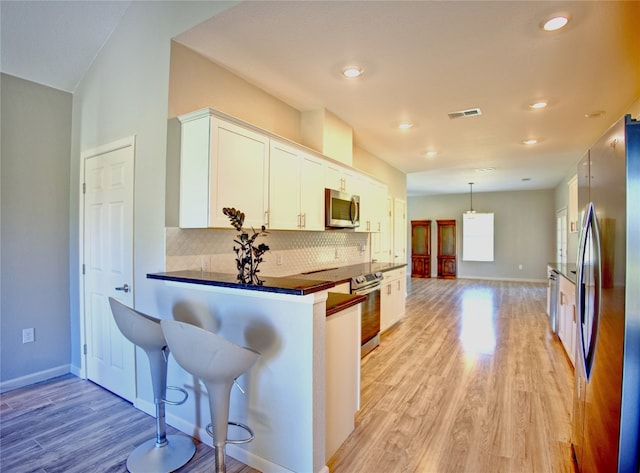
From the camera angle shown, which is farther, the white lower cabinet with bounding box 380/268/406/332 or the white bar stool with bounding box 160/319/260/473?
the white lower cabinet with bounding box 380/268/406/332

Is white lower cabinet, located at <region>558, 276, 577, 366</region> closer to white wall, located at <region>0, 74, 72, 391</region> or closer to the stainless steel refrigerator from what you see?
the stainless steel refrigerator

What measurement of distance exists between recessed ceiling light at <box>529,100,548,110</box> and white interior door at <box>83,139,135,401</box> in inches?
147

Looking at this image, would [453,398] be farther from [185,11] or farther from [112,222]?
[185,11]

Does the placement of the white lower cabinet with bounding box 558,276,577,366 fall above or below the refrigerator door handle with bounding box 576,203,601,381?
below

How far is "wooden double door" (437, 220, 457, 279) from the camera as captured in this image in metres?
11.0

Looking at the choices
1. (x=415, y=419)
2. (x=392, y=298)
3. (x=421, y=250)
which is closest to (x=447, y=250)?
(x=421, y=250)

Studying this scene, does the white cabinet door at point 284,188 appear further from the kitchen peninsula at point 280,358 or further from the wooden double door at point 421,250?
the wooden double door at point 421,250

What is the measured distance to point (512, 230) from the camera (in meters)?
10.6

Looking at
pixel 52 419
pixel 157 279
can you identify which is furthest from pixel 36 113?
pixel 52 419

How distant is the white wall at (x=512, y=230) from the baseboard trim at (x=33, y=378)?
1011 cm

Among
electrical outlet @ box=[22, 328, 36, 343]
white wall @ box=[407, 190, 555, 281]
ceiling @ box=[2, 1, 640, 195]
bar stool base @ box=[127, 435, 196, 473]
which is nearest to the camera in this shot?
bar stool base @ box=[127, 435, 196, 473]

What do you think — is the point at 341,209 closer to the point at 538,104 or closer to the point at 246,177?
the point at 246,177

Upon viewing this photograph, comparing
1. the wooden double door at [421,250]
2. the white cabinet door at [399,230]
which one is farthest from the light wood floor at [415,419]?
the wooden double door at [421,250]

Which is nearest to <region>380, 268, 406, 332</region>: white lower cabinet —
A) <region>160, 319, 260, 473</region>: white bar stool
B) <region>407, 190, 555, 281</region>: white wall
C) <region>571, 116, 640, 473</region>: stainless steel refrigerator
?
<region>571, 116, 640, 473</region>: stainless steel refrigerator
